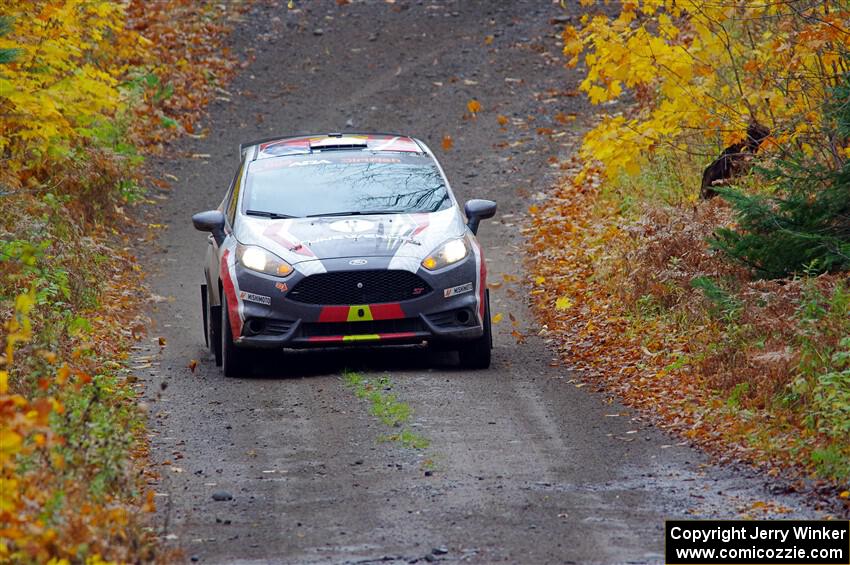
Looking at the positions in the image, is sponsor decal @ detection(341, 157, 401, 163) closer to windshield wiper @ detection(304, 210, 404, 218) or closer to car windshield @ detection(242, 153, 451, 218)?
car windshield @ detection(242, 153, 451, 218)

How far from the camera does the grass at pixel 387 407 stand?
8.81m

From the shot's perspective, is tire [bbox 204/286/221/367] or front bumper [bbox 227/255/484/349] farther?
tire [bbox 204/286/221/367]

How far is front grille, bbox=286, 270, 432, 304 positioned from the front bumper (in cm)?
4

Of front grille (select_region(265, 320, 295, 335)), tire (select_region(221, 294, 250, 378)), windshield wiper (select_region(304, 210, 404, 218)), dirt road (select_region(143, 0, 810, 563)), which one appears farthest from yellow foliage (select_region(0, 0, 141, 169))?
front grille (select_region(265, 320, 295, 335))

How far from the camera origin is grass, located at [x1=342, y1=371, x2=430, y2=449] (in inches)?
347

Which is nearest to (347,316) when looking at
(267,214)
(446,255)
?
(446,255)

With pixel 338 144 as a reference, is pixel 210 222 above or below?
below

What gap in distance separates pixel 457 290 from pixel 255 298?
1638mm

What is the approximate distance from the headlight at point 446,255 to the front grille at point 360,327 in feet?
1.53

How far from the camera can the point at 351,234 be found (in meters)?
11.0

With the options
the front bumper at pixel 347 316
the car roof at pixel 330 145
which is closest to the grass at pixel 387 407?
the front bumper at pixel 347 316

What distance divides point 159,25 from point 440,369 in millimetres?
18016

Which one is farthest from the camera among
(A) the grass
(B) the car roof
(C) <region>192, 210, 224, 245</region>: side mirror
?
(B) the car roof

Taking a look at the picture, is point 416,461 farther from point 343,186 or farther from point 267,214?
point 343,186
